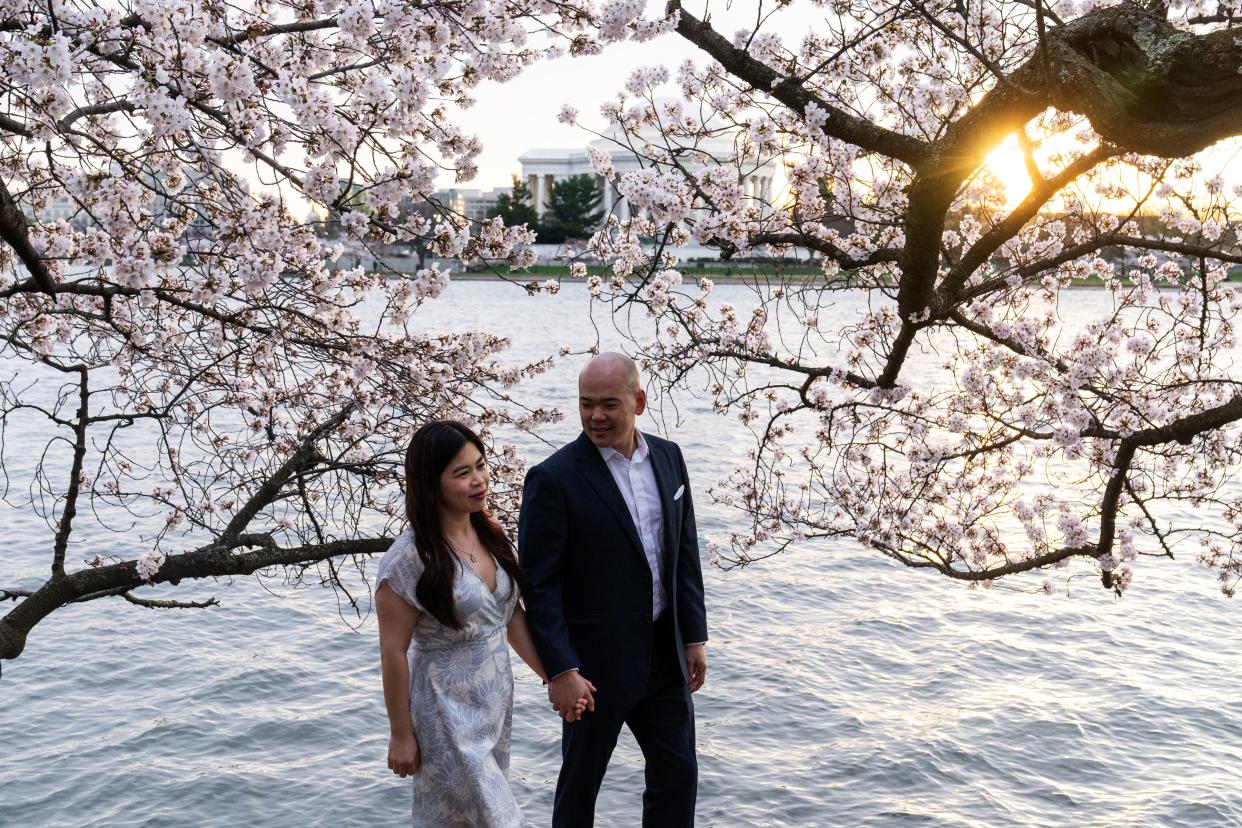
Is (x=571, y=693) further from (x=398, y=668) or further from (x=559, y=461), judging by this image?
(x=559, y=461)

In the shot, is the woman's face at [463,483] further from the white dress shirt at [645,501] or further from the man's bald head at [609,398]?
the white dress shirt at [645,501]

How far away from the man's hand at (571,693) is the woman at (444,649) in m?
0.18

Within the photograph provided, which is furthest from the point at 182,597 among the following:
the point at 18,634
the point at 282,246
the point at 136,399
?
the point at 282,246

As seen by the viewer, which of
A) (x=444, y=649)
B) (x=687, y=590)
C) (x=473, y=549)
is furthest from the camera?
(x=687, y=590)

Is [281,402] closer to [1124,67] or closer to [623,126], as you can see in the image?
[623,126]

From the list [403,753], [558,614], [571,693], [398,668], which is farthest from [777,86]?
[403,753]

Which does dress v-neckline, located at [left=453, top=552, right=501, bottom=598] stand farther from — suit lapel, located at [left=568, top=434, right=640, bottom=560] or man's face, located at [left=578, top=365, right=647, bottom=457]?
man's face, located at [left=578, top=365, right=647, bottom=457]

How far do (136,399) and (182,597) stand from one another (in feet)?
15.4

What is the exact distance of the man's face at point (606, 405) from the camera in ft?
12.3

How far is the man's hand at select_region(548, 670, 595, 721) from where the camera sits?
3617 mm

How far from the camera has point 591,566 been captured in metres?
3.82

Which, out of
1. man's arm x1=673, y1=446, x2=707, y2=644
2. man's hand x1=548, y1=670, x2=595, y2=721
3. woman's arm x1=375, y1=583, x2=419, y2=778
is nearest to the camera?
woman's arm x1=375, y1=583, x2=419, y2=778

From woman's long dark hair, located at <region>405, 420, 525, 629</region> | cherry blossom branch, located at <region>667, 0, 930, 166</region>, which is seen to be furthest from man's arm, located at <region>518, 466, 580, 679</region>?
cherry blossom branch, located at <region>667, 0, 930, 166</region>

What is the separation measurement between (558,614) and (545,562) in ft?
0.54
